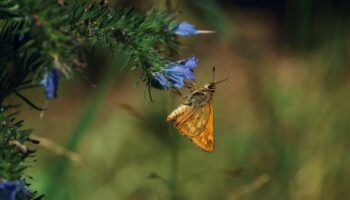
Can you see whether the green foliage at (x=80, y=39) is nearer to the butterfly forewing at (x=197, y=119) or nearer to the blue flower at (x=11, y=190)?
the blue flower at (x=11, y=190)

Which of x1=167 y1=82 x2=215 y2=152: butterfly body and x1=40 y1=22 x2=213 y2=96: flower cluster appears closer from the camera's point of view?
x1=40 y1=22 x2=213 y2=96: flower cluster

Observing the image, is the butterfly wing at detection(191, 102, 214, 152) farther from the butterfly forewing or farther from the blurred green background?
the blurred green background

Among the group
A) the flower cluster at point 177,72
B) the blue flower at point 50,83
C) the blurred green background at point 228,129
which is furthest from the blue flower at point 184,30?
the blurred green background at point 228,129

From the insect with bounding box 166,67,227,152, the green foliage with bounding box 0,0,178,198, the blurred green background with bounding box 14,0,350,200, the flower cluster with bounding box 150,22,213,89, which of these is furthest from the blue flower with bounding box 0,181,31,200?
the blurred green background with bounding box 14,0,350,200

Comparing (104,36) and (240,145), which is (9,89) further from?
(240,145)

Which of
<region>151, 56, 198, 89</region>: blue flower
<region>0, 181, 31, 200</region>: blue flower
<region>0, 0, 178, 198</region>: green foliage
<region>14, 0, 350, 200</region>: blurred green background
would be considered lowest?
<region>14, 0, 350, 200</region>: blurred green background

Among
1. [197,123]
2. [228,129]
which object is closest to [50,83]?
[197,123]
